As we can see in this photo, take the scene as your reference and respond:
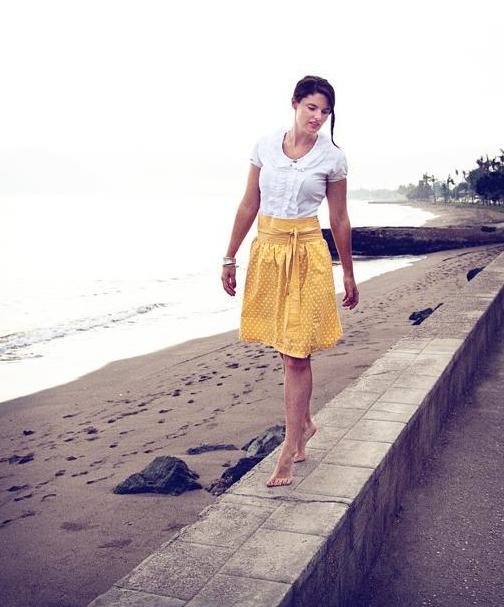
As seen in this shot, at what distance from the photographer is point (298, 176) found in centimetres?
299

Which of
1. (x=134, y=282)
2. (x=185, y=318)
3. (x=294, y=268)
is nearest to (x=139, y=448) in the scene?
(x=294, y=268)

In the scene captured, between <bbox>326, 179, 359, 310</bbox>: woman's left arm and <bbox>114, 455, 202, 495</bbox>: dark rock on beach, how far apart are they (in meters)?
1.47

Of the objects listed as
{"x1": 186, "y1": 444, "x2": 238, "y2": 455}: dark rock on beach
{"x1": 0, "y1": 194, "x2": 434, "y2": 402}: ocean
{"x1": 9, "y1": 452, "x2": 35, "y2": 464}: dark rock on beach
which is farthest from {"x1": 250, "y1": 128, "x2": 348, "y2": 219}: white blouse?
{"x1": 0, "y1": 194, "x2": 434, "y2": 402}: ocean

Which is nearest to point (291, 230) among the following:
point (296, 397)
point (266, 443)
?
point (296, 397)

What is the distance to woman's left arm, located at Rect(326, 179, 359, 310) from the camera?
10.1 feet

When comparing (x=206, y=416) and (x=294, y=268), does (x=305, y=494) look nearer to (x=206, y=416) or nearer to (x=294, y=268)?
(x=294, y=268)

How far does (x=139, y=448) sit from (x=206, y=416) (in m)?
0.77

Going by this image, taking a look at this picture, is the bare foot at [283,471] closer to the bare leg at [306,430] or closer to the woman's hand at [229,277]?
the bare leg at [306,430]

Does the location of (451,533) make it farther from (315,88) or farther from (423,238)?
(423,238)

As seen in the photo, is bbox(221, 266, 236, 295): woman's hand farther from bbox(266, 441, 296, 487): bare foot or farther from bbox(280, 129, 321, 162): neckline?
bbox(266, 441, 296, 487): bare foot

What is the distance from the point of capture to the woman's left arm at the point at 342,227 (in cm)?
308

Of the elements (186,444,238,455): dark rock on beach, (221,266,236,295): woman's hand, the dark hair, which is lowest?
(186,444,238,455): dark rock on beach

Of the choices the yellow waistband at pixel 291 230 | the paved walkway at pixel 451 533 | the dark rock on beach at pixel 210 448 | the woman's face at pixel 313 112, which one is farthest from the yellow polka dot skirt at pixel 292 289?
the dark rock on beach at pixel 210 448

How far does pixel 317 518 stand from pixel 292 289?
96 cm
